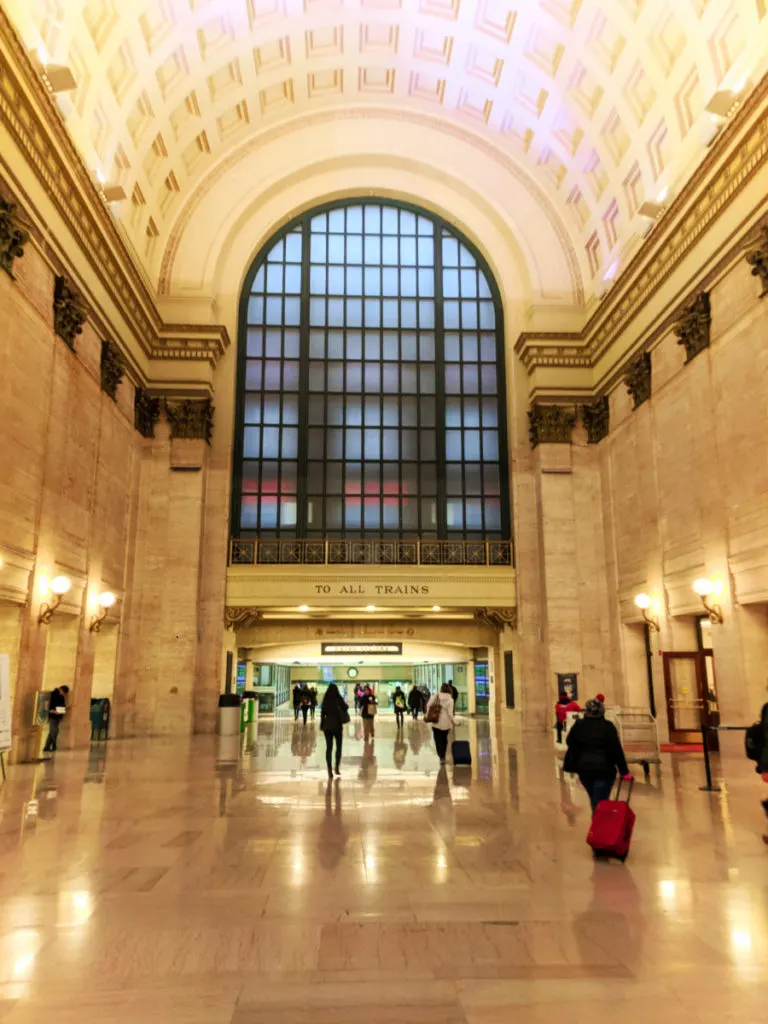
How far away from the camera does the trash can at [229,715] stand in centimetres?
1544

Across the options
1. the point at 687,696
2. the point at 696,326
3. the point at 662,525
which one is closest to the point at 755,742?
the point at 687,696

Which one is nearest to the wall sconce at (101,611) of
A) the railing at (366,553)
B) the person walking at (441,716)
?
the railing at (366,553)

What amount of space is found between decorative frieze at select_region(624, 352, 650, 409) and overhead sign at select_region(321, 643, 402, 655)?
1158cm

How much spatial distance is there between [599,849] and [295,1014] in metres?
3.43

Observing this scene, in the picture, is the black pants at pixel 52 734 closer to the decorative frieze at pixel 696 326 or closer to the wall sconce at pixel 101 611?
the wall sconce at pixel 101 611

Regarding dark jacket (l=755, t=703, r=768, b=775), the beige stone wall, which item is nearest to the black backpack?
dark jacket (l=755, t=703, r=768, b=775)

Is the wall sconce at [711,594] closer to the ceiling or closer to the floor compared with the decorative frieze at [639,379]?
closer to the floor

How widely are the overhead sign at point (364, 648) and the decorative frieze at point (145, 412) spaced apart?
9415 millimetres

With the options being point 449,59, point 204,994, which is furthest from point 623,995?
point 449,59

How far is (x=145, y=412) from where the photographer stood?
22.6 metres

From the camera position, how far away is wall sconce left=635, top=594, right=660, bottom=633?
749 inches

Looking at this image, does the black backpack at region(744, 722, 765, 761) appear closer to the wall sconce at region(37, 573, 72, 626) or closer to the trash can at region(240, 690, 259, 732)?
the wall sconce at region(37, 573, 72, 626)

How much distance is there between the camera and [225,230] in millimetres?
24938

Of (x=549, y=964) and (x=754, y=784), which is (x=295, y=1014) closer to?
(x=549, y=964)
